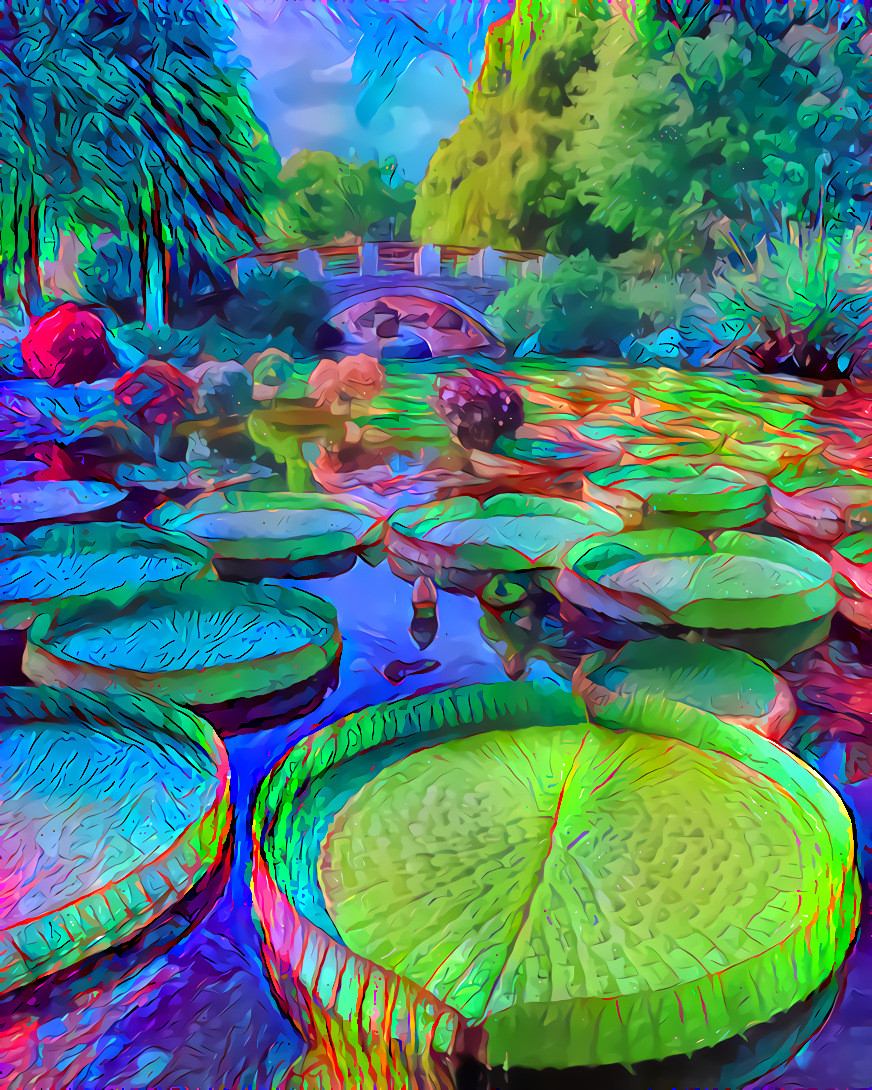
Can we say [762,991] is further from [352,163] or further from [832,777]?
[352,163]

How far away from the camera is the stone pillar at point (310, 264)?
1.89m

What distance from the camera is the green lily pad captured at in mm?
604

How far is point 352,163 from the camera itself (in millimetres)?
1504

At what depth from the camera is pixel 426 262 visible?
2084 mm

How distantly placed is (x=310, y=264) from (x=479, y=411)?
80 centimetres

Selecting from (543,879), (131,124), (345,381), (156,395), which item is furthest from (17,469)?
(131,124)

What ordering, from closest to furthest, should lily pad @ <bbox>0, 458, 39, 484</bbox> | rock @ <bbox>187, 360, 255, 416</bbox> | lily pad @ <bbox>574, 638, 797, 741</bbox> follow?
lily pad @ <bbox>574, 638, 797, 741</bbox>
lily pad @ <bbox>0, 458, 39, 484</bbox>
rock @ <bbox>187, 360, 255, 416</bbox>

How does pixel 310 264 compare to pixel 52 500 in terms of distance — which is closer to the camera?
pixel 52 500

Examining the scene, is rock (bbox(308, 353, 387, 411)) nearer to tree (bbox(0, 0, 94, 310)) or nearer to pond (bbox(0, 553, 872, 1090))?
tree (bbox(0, 0, 94, 310))

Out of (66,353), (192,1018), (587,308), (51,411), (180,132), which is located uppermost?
(180,132)

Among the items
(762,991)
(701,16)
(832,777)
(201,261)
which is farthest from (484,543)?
(701,16)

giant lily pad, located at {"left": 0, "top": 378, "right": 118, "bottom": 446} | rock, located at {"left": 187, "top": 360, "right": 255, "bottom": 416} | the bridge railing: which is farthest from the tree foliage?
rock, located at {"left": 187, "top": 360, "right": 255, "bottom": 416}

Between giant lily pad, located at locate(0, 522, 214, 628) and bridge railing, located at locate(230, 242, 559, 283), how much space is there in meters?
1.24

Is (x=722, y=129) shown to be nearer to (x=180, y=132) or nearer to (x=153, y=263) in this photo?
(x=180, y=132)
